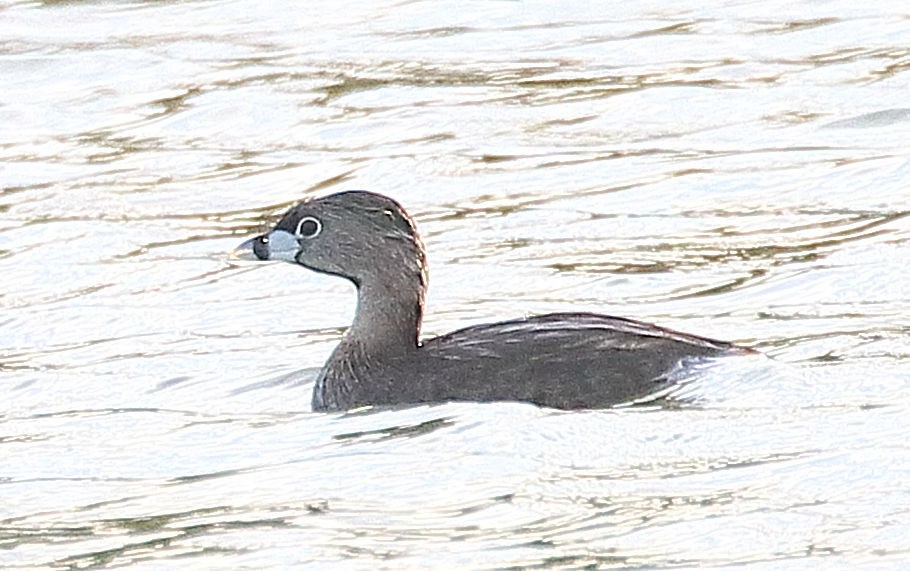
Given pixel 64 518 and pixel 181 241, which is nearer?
pixel 64 518

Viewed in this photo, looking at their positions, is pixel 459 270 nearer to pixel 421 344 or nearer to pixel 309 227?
pixel 421 344

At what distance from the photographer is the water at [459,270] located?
7438 millimetres

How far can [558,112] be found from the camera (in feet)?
51.7

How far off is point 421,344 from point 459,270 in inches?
88.0

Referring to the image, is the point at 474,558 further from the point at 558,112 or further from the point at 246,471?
the point at 558,112

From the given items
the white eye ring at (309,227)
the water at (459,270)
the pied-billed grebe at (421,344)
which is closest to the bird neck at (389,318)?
the pied-billed grebe at (421,344)

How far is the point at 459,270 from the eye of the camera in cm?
1208

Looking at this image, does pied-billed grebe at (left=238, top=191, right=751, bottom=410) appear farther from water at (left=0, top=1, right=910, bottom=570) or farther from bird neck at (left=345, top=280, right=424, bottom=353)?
water at (left=0, top=1, right=910, bottom=570)

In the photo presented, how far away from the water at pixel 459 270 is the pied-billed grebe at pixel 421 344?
0.40ft

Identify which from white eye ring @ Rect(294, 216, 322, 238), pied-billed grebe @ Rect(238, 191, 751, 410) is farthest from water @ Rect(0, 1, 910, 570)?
white eye ring @ Rect(294, 216, 322, 238)

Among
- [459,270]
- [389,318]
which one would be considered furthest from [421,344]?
[459,270]

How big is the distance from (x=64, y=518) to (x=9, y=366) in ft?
9.69

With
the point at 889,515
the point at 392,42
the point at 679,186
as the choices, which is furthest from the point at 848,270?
the point at 392,42

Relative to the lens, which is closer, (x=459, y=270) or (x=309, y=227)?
(x=309, y=227)
